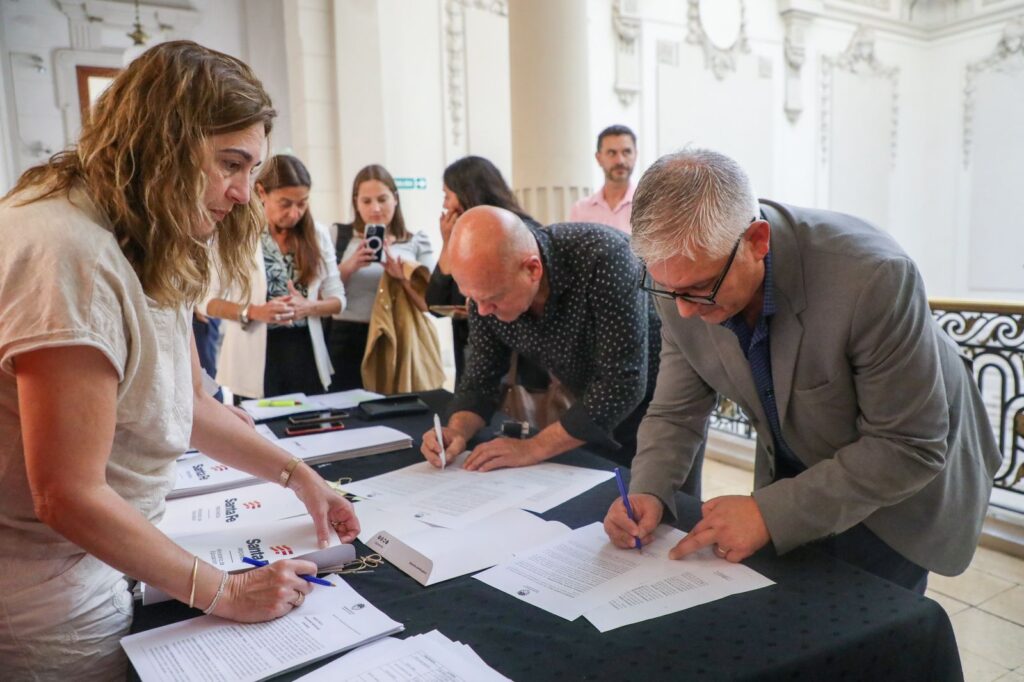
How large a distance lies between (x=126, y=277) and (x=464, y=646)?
2.12 feet

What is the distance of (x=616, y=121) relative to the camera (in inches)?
347

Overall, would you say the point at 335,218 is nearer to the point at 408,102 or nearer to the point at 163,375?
the point at 408,102

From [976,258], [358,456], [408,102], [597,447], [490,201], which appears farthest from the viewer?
[976,258]

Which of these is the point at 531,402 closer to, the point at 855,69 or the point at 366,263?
the point at 366,263

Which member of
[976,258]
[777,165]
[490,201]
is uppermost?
[777,165]

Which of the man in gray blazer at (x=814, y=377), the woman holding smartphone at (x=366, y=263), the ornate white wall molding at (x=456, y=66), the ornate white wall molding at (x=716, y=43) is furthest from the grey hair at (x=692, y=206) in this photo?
the ornate white wall molding at (x=716, y=43)

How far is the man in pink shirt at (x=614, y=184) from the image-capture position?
472 cm

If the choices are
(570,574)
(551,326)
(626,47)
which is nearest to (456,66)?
(626,47)

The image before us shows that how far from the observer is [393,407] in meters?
2.28

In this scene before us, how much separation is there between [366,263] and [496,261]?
1.74 meters

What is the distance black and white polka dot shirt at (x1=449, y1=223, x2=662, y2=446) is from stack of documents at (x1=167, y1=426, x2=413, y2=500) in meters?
0.22

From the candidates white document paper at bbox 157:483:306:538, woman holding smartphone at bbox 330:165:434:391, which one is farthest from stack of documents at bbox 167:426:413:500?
woman holding smartphone at bbox 330:165:434:391

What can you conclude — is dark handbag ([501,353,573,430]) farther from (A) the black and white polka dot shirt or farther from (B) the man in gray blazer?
(B) the man in gray blazer

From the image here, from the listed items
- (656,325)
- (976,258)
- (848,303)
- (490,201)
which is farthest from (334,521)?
(976,258)
